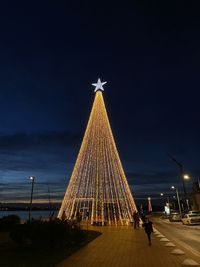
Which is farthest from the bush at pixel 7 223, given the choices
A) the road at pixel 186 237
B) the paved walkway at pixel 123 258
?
the paved walkway at pixel 123 258

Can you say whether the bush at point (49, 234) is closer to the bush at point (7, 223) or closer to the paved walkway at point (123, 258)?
the paved walkway at point (123, 258)

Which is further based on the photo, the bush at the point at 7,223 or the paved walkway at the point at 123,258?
the bush at the point at 7,223

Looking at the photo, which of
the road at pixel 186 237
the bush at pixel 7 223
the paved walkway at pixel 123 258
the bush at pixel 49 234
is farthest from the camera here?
the bush at pixel 7 223

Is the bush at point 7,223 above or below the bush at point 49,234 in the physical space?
above

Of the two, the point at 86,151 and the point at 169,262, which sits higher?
the point at 86,151

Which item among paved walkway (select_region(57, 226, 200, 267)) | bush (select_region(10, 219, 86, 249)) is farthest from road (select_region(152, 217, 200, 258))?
bush (select_region(10, 219, 86, 249))

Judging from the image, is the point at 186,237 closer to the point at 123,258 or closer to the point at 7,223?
the point at 123,258

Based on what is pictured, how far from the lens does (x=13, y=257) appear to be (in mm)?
11562

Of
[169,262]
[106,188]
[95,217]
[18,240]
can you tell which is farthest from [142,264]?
[95,217]

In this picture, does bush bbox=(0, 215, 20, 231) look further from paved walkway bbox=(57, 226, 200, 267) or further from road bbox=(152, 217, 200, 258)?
paved walkway bbox=(57, 226, 200, 267)

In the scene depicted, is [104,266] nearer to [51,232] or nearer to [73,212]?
[51,232]

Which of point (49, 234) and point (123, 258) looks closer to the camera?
point (123, 258)

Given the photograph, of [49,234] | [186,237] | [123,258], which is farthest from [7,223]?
[123,258]

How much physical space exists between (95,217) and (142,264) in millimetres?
19798
